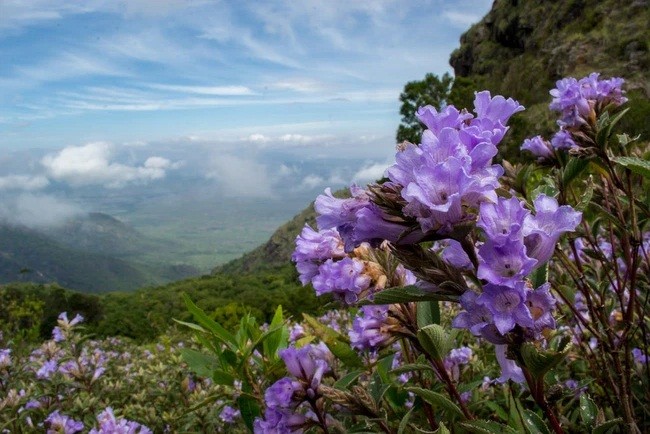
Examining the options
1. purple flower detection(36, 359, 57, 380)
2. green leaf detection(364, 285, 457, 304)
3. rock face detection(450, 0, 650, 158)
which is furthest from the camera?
rock face detection(450, 0, 650, 158)

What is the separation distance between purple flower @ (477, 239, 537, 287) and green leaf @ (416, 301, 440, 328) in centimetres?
56

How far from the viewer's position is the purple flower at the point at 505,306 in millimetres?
851

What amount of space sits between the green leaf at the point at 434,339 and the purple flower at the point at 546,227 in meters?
0.28

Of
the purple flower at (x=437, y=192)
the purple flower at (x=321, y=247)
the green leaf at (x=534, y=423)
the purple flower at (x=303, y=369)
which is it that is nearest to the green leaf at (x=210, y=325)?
the purple flower at (x=303, y=369)

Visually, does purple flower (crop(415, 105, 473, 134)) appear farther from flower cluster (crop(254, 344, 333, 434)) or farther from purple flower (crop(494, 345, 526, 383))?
flower cluster (crop(254, 344, 333, 434))

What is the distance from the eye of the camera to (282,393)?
1487 mm


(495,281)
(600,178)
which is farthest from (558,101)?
(495,281)

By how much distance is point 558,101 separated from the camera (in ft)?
7.43

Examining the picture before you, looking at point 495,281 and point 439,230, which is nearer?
point 495,281

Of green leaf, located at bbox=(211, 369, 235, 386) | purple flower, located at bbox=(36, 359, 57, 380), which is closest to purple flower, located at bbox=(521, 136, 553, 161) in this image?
green leaf, located at bbox=(211, 369, 235, 386)

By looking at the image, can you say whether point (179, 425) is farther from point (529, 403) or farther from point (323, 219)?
point (323, 219)

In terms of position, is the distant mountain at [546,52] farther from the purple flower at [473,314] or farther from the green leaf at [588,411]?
the purple flower at [473,314]

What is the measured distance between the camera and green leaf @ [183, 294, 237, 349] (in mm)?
1508

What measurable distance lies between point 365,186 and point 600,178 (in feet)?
5.71
